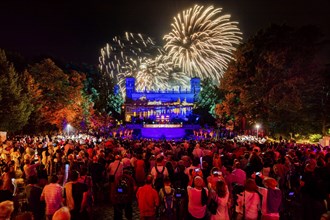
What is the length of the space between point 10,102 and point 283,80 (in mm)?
27332

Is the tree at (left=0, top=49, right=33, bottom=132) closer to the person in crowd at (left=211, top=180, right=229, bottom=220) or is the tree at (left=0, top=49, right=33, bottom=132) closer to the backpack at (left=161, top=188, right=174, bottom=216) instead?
the backpack at (left=161, top=188, right=174, bottom=216)

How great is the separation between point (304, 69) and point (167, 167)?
28180mm

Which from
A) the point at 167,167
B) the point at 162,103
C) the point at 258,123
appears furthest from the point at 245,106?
the point at 162,103

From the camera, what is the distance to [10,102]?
35.6 m

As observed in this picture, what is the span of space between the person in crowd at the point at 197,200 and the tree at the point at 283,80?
28321 mm

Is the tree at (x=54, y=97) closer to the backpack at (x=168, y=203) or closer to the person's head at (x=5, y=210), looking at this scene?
the backpack at (x=168, y=203)

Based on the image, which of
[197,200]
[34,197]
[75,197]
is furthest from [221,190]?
[34,197]

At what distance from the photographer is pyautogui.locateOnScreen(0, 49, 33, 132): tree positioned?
34.9m

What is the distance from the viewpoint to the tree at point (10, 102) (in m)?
34.9

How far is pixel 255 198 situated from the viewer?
7.41 m

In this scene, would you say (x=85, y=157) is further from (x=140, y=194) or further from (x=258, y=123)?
(x=258, y=123)

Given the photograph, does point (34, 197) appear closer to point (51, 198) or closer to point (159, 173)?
point (51, 198)

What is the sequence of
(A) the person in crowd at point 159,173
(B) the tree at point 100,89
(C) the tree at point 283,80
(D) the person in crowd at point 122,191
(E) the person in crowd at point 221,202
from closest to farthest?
(E) the person in crowd at point 221,202
(D) the person in crowd at point 122,191
(A) the person in crowd at point 159,173
(C) the tree at point 283,80
(B) the tree at point 100,89

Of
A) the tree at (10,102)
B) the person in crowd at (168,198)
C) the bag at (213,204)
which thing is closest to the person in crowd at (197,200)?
the bag at (213,204)
